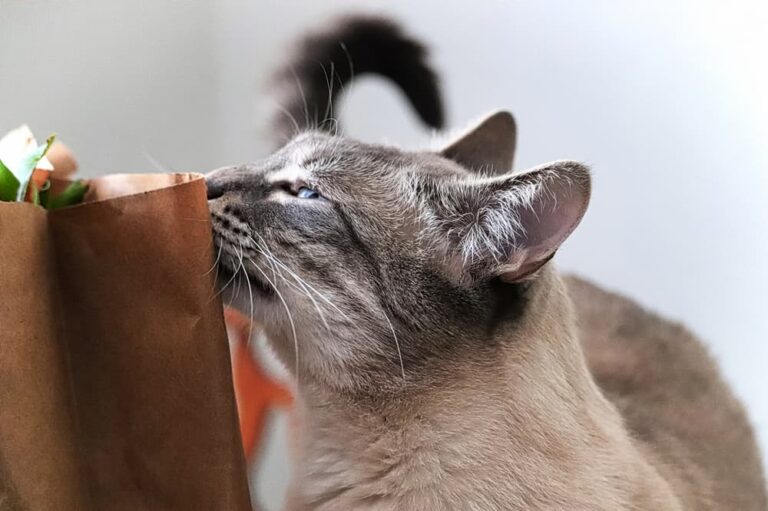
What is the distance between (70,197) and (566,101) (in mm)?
1003

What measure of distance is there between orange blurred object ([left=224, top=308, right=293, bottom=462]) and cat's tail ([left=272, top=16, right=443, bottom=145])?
348 millimetres

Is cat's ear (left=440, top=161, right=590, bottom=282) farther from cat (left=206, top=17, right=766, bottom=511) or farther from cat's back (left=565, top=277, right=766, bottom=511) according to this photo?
cat's back (left=565, top=277, right=766, bottom=511)

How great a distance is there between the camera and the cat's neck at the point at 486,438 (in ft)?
2.70

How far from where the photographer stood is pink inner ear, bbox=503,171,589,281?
2.44ft

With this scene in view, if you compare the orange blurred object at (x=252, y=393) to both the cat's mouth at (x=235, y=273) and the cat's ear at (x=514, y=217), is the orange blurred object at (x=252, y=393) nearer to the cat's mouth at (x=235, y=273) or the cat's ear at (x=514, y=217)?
the cat's mouth at (x=235, y=273)

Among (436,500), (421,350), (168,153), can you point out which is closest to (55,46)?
(168,153)

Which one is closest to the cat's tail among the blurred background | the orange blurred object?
the blurred background

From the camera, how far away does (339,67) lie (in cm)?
121

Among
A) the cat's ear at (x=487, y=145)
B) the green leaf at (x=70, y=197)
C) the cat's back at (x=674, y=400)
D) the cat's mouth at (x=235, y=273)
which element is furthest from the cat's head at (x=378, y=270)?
the cat's back at (x=674, y=400)

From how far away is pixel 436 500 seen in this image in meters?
0.82

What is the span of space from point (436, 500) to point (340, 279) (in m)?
0.27

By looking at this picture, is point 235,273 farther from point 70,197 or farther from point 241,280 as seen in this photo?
point 70,197

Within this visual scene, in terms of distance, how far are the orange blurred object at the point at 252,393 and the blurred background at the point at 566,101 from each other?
54mm

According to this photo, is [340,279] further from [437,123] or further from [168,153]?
[168,153]
